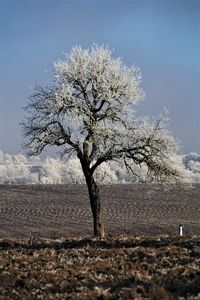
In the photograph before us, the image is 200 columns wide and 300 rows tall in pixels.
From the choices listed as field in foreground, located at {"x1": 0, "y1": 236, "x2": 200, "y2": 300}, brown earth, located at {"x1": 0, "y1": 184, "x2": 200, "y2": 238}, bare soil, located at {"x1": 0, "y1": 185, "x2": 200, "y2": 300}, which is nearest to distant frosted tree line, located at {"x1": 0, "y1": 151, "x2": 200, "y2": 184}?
brown earth, located at {"x1": 0, "y1": 184, "x2": 200, "y2": 238}

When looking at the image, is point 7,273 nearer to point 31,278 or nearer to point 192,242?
point 31,278

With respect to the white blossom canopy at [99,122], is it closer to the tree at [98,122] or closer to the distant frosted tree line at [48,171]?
the tree at [98,122]

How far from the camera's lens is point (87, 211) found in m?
62.3

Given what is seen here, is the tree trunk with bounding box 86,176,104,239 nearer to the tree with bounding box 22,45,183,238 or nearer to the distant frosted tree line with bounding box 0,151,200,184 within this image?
the tree with bounding box 22,45,183,238

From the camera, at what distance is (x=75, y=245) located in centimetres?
2761

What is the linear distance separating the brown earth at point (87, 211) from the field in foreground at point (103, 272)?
14.3 metres

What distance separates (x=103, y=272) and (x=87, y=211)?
44.4 m

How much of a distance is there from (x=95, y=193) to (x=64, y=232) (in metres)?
15.1

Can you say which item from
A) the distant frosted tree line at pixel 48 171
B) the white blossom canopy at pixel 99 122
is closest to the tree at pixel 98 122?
the white blossom canopy at pixel 99 122

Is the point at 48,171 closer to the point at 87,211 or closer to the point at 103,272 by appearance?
the point at 87,211

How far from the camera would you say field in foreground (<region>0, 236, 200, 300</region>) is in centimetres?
1480

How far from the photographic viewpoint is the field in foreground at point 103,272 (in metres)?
14.8

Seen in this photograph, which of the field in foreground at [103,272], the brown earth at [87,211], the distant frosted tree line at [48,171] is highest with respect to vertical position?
the distant frosted tree line at [48,171]

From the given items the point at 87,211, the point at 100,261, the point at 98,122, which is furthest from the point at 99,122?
the point at 87,211
